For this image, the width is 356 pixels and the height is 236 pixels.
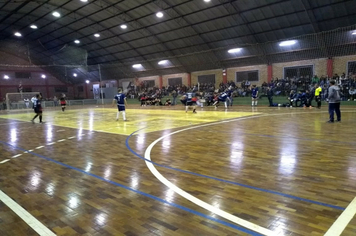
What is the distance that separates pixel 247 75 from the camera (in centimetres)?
3016

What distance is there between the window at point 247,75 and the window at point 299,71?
349 cm

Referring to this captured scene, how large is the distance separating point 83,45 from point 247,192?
41.2 metres

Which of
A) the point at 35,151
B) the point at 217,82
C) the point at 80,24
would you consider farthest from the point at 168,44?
the point at 35,151

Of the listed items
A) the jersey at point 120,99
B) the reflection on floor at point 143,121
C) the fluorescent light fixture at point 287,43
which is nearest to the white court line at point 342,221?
the reflection on floor at point 143,121

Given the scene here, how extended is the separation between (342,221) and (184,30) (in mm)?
28341

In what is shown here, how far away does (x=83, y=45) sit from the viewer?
39.8 m

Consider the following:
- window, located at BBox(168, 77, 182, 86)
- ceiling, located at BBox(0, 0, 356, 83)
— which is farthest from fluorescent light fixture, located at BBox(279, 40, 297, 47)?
window, located at BBox(168, 77, 182, 86)

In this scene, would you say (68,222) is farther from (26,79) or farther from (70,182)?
(26,79)

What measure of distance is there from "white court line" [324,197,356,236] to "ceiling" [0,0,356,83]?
2136 cm

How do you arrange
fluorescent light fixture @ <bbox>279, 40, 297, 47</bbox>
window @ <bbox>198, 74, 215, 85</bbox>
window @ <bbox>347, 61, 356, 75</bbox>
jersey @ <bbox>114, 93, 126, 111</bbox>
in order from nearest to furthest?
jersey @ <bbox>114, 93, 126, 111</bbox> < window @ <bbox>347, 61, 356, 75</bbox> < fluorescent light fixture @ <bbox>279, 40, 297, 47</bbox> < window @ <bbox>198, 74, 215, 85</bbox>

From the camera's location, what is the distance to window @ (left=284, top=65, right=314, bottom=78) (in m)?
25.3

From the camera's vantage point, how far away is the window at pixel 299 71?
25.3m

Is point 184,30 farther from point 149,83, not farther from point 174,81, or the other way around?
point 149,83

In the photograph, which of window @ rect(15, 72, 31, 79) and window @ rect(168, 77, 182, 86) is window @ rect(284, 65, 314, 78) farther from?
window @ rect(15, 72, 31, 79)
